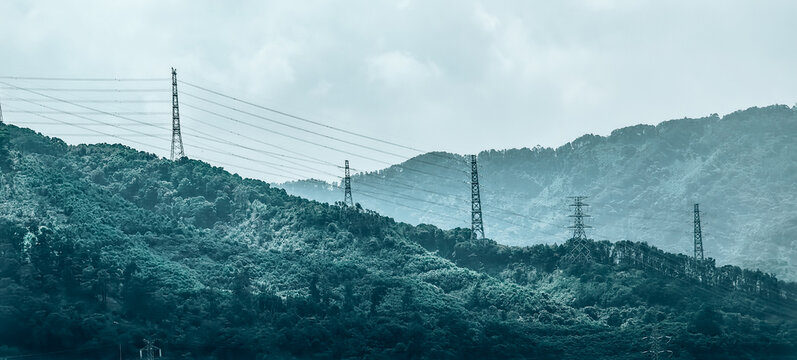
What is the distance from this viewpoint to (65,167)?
19800cm

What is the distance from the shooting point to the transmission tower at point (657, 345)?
172 meters

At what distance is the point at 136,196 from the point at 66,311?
4981cm

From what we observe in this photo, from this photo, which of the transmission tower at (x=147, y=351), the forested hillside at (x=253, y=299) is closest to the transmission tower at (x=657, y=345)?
the forested hillside at (x=253, y=299)

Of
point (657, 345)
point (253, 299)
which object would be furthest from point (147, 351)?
point (657, 345)

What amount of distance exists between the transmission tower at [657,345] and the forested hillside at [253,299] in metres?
1.36

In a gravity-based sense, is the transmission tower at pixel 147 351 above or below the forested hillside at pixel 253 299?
below

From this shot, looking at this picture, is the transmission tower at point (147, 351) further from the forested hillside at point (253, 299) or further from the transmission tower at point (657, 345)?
the transmission tower at point (657, 345)

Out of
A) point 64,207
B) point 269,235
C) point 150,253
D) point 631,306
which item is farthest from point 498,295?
point 64,207

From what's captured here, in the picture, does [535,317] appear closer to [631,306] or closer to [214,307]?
[631,306]

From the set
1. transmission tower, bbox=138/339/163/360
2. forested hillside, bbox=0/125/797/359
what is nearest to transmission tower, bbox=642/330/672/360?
forested hillside, bbox=0/125/797/359

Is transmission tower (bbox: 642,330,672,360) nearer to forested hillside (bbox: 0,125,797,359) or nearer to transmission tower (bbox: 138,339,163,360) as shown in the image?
forested hillside (bbox: 0,125,797,359)

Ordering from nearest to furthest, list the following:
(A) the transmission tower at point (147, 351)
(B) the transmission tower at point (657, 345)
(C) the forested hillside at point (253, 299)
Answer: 1. (A) the transmission tower at point (147, 351)
2. (C) the forested hillside at point (253, 299)
3. (B) the transmission tower at point (657, 345)

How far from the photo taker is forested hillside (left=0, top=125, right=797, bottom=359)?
156 metres

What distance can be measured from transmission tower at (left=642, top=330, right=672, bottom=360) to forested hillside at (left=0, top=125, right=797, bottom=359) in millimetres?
1358
